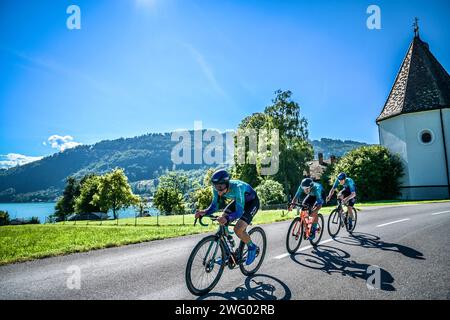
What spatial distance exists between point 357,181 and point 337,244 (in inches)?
1013

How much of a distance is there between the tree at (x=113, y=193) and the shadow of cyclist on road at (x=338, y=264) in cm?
5661

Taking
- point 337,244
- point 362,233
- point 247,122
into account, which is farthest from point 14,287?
point 247,122

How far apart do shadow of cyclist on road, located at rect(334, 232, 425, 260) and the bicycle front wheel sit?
4.92 meters

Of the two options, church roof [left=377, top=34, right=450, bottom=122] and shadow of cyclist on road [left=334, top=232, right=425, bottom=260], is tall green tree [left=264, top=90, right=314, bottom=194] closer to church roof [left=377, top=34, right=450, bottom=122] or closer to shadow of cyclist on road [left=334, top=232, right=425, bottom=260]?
church roof [left=377, top=34, right=450, bottom=122]

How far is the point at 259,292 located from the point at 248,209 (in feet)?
5.36

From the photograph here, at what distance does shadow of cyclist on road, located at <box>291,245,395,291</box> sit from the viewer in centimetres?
500

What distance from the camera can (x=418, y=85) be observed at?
105 ft

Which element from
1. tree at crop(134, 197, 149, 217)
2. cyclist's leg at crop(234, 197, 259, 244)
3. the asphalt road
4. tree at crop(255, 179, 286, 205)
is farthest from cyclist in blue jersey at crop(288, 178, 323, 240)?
tree at crop(134, 197, 149, 217)

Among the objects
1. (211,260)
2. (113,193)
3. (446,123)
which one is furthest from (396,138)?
(113,193)

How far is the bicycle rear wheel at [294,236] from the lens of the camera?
7.12 metres

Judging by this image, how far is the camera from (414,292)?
14.0 feet

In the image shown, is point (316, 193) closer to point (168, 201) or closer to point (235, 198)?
point (235, 198)

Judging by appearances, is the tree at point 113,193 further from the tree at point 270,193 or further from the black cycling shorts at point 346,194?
the black cycling shorts at point 346,194
